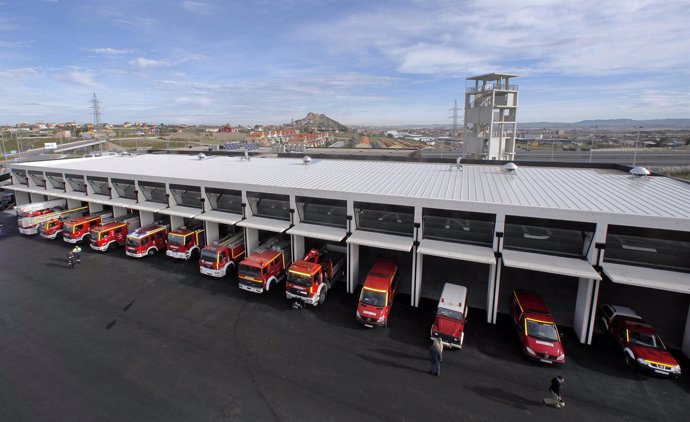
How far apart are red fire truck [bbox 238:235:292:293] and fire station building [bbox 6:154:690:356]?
0.95 meters

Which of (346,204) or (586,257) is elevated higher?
(346,204)

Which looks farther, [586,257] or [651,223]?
[586,257]

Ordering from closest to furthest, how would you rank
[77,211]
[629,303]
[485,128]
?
[629,303], [77,211], [485,128]

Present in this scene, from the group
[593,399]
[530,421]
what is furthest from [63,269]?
[593,399]

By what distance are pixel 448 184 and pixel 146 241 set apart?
20.7m

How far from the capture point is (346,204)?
2012 cm

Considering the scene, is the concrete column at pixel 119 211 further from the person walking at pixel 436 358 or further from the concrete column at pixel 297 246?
the person walking at pixel 436 358

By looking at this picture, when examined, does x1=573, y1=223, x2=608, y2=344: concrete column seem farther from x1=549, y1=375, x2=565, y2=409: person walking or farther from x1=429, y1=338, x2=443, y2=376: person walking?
x1=429, y1=338, x2=443, y2=376: person walking

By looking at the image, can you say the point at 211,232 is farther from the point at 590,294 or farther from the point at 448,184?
the point at 590,294

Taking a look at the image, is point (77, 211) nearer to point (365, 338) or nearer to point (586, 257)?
point (365, 338)

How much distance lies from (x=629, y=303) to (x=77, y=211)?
133 feet

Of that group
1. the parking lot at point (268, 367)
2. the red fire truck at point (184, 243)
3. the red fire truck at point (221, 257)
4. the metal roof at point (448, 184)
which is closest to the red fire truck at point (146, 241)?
the red fire truck at point (184, 243)

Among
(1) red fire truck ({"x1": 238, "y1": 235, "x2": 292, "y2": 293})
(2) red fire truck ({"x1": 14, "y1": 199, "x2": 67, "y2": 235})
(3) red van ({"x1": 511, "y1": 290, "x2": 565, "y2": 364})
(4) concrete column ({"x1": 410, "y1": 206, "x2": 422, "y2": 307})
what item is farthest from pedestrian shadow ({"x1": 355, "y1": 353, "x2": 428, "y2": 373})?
(2) red fire truck ({"x1": 14, "y1": 199, "x2": 67, "y2": 235})

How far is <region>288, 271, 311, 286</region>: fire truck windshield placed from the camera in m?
17.5
